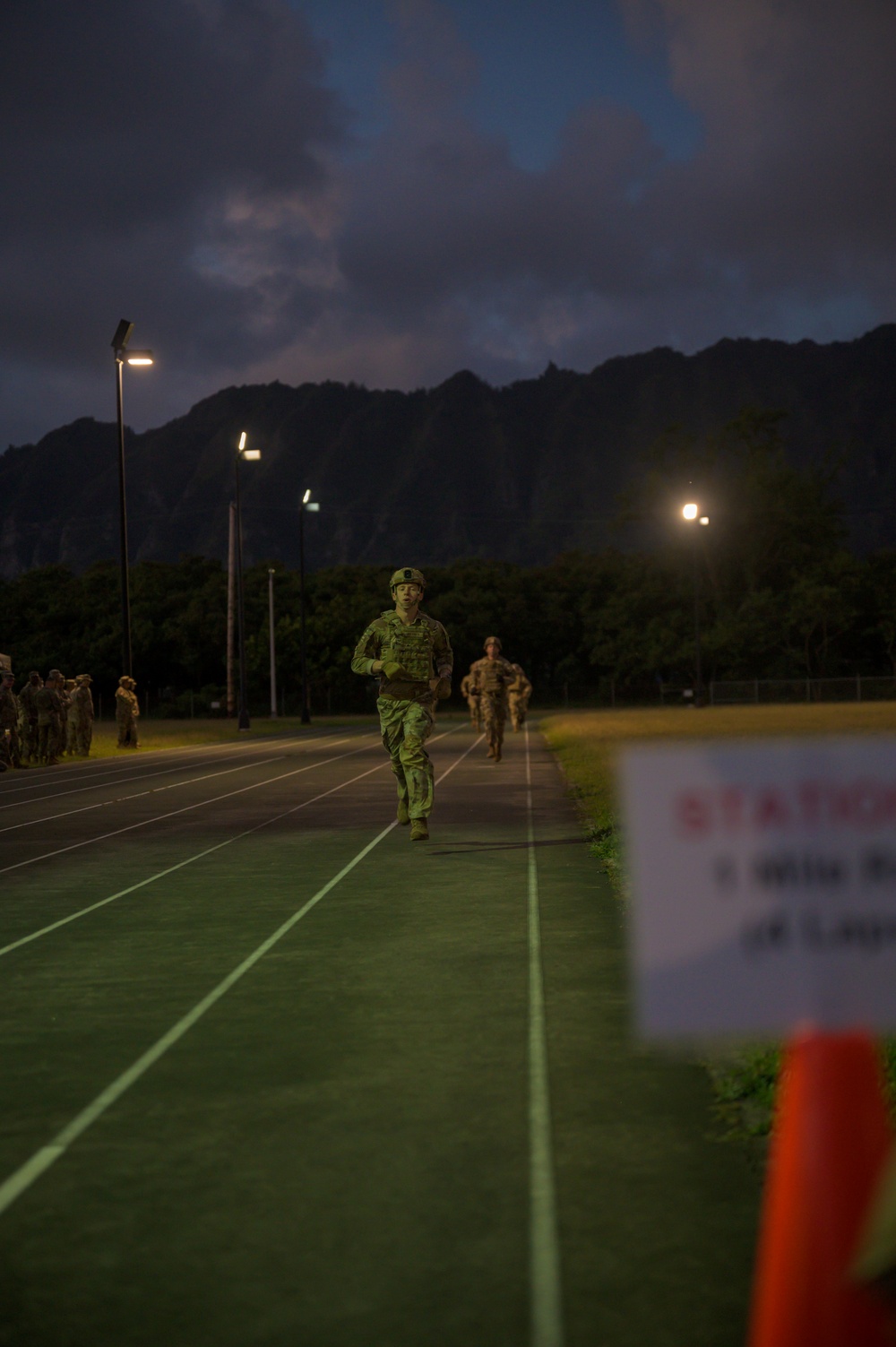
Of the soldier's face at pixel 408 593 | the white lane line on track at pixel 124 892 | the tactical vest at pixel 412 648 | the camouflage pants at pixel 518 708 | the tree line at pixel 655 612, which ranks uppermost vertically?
the tree line at pixel 655 612

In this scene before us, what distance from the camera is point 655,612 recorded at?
8169 cm

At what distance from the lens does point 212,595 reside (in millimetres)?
84875

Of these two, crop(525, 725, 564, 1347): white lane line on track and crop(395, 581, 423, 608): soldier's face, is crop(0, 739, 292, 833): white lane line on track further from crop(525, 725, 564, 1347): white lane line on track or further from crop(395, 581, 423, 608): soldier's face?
crop(525, 725, 564, 1347): white lane line on track

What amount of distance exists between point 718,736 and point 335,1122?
27.6m

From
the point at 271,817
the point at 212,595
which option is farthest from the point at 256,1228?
the point at 212,595

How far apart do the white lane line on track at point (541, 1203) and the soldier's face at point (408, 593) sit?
635 cm

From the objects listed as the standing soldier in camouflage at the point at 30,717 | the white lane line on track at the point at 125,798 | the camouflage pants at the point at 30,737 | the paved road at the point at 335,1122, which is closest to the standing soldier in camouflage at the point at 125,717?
the standing soldier in camouflage at the point at 30,717

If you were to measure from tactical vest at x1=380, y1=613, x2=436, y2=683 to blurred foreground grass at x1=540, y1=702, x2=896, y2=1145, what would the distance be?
2231 mm

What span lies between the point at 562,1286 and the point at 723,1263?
1.47ft

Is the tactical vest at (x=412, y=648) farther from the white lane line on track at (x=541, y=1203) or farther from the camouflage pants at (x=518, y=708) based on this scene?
the camouflage pants at (x=518, y=708)

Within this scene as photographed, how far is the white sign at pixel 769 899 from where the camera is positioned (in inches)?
128

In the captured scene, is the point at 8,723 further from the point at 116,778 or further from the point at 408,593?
the point at 408,593

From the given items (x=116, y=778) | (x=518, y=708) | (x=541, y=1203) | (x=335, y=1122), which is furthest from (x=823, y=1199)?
(x=518, y=708)

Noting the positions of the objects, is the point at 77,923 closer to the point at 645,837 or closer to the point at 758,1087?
the point at 758,1087
